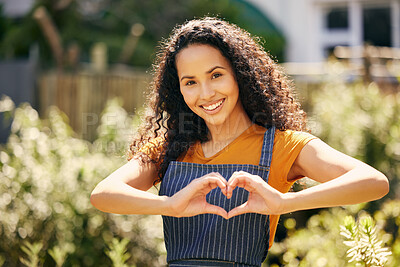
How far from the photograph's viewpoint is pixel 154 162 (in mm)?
2020

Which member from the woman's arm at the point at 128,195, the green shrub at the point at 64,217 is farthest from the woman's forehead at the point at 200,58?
the green shrub at the point at 64,217

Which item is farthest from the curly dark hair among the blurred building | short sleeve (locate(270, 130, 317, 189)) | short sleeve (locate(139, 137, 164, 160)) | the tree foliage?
the blurred building

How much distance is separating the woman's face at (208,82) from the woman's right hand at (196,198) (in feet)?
1.26

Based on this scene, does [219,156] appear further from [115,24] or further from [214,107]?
[115,24]

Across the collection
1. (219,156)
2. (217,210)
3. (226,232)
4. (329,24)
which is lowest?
(226,232)

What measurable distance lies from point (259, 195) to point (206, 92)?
0.48 meters

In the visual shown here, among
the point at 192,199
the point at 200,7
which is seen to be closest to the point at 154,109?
the point at 192,199

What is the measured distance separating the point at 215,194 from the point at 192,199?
8.8 inches

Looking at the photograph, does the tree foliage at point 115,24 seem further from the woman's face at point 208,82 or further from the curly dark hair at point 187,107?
the woman's face at point 208,82

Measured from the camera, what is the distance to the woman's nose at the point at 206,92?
192cm

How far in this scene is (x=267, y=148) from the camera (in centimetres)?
187

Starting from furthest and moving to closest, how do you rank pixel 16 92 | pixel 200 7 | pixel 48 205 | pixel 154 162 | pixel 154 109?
pixel 200 7 → pixel 16 92 → pixel 48 205 → pixel 154 109 → pixel 154 162

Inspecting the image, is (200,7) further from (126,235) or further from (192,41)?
(192,41)

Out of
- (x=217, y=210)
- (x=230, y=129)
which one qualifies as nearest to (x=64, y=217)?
(x=230, y=129)
